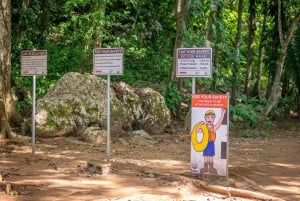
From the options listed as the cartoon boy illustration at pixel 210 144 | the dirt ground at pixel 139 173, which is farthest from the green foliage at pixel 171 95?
the cartoon boy illustration at pixel 210 144

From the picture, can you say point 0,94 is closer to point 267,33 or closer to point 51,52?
point 51,52

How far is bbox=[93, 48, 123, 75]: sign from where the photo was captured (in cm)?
764

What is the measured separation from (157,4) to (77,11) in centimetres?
409

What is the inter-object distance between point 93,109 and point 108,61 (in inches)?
150

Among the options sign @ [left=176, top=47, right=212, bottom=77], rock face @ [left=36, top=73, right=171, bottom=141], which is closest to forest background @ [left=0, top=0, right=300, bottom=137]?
rock face @ [left=36, top=73, right=171, bottom=141]

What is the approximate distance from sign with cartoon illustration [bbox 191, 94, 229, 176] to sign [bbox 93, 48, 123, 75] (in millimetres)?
1446

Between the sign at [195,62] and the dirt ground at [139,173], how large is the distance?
1671 mm

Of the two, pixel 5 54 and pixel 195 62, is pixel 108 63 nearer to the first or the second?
pixel 195 62

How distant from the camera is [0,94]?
9.99 m

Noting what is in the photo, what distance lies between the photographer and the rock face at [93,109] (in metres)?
10.7

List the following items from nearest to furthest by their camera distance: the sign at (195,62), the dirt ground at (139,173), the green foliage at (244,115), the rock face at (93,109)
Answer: the dirt ground at (139,173) → the sign at (195,62) → the rock face at (93,109) → the green foliage at (244,115)

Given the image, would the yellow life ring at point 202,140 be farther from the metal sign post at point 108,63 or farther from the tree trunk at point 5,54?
the tree trunk at point 5,54

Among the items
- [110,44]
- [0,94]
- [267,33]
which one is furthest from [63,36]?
[267,33]

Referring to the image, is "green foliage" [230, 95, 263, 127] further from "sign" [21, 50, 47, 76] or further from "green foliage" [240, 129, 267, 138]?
"sign" [21, 50, 47, 76]
